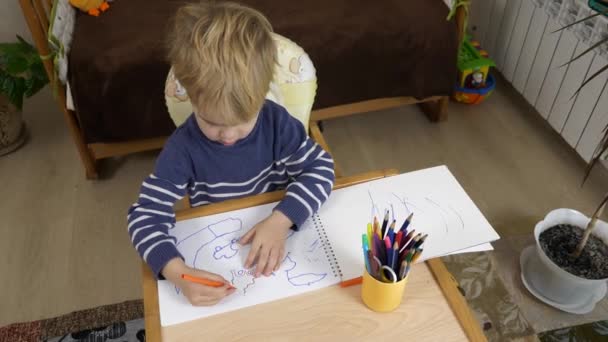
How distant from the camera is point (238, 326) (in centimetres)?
70

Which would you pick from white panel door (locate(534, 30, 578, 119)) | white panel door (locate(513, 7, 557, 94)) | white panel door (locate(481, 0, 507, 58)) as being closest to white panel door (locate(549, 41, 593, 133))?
white panel door (locate(534, 30, 578, 119))

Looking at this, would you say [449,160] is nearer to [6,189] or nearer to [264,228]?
[264,228]

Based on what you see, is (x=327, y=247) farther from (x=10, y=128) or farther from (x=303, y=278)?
(x=10, y=128)

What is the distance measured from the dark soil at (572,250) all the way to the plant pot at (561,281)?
19 millimetres

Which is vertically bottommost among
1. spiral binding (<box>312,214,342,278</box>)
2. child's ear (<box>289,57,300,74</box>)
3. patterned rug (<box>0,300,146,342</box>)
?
patterned rug (<box>0,300,146,342</box>)

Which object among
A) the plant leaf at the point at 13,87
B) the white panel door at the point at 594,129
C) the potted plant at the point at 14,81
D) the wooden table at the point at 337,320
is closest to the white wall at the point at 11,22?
the potted plant at the point at 14,81

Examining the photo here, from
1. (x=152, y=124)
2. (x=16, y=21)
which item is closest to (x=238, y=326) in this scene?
(x=152, y=124)

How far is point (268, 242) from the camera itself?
2.58 feet

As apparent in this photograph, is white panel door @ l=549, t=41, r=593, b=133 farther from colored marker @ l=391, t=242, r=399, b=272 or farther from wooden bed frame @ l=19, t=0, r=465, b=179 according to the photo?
colored marker @ l=391, t=242, r=399, b=272

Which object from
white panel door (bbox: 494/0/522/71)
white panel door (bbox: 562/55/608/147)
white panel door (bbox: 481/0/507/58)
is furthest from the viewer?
white panel door (bbox: 481/0/507/58)

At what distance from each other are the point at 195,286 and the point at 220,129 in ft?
0.88

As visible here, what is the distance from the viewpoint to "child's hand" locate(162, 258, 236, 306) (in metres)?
0.72

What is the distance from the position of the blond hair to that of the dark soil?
1.12 metres

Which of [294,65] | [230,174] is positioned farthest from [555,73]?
[230,174]
